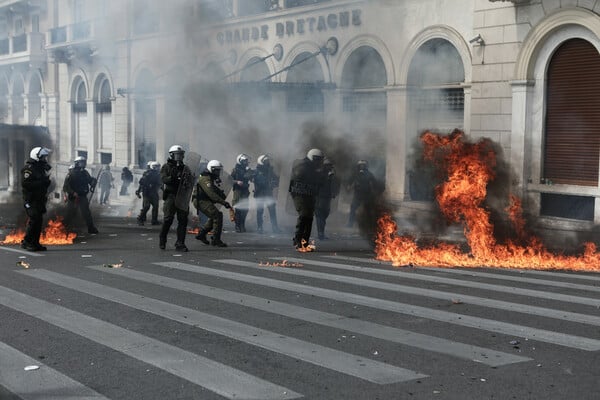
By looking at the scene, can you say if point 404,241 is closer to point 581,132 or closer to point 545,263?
point 545,263

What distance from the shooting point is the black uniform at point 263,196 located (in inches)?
597

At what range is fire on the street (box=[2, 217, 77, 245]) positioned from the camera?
12766mm

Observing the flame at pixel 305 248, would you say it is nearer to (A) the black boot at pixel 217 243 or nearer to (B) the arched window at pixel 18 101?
(A) the black boot at pixel 217 243

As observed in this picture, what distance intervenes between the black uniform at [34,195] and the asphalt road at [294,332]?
1.59 m

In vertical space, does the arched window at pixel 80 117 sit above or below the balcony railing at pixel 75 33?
below

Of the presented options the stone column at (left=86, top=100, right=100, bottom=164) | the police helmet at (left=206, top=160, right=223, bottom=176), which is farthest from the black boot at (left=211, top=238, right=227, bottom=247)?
the stone column at (left=86, top=100, right=100, bottom=164)

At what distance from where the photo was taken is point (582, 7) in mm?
13320

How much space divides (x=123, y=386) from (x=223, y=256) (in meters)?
6.21

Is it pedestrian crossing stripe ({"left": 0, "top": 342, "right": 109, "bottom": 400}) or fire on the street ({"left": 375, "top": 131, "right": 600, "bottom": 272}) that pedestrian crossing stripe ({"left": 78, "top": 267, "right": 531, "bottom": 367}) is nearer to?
pedestrian crossing stripe ({"left": 0, "top": 342, "right": 109, "bottom": 400})

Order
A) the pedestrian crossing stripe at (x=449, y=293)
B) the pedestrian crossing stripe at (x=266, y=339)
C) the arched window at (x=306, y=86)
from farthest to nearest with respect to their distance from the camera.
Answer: the arched window at (x=306, y=86), the pedestrian crossing stripe at (x=449, y=293), the pedestrian crossing stripe at (x=266, y=339)

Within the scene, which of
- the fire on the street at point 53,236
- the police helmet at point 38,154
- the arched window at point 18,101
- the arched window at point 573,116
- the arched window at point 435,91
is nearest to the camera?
the police helmet at point 38,154

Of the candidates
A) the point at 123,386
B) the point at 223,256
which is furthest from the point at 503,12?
the point at 123,386

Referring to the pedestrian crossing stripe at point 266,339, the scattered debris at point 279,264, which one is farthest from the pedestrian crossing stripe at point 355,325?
the scattered debris at point 279,264

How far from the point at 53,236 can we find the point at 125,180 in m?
12.7
